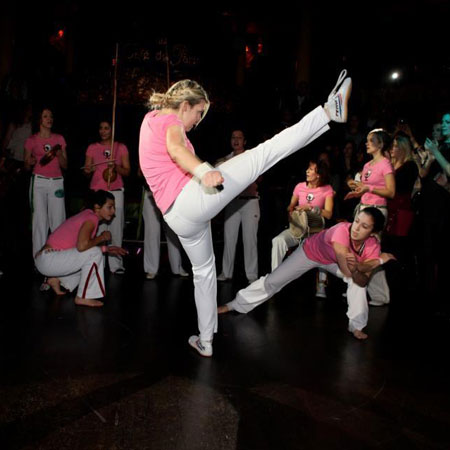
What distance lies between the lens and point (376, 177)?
13.2 ft

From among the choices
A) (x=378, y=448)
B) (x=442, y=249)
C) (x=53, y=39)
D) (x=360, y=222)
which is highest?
(x=53, y=39)

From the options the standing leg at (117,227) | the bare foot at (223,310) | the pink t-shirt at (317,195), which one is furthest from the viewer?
the standing leg at (117,227)

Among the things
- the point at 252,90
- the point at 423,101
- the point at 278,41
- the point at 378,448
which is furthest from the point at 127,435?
the point at 278,41

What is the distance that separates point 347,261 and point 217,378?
121cm

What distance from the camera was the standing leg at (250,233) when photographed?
15.3ft

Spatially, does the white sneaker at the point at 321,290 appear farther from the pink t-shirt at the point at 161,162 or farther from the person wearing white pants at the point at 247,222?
the pink t-shirt at the point at 161,162

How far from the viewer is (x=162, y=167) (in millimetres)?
2506

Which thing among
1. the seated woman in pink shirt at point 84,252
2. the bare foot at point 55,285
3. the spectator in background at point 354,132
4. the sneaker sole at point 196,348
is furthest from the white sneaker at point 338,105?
the spectator in background at point 354,132

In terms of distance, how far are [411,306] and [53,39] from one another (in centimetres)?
927

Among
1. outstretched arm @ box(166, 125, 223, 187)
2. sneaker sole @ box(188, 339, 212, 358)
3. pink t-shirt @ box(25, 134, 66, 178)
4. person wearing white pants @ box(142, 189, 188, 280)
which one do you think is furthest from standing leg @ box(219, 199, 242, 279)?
outstretched arm @ box(166, 125, 223, 187)

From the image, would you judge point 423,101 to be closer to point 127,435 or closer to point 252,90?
point 252,90

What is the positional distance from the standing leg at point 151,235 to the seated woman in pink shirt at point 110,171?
0.88 feet

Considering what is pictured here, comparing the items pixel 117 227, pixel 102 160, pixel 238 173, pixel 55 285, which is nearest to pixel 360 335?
pixel 238 173

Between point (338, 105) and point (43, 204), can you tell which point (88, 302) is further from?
point (338, 105)
